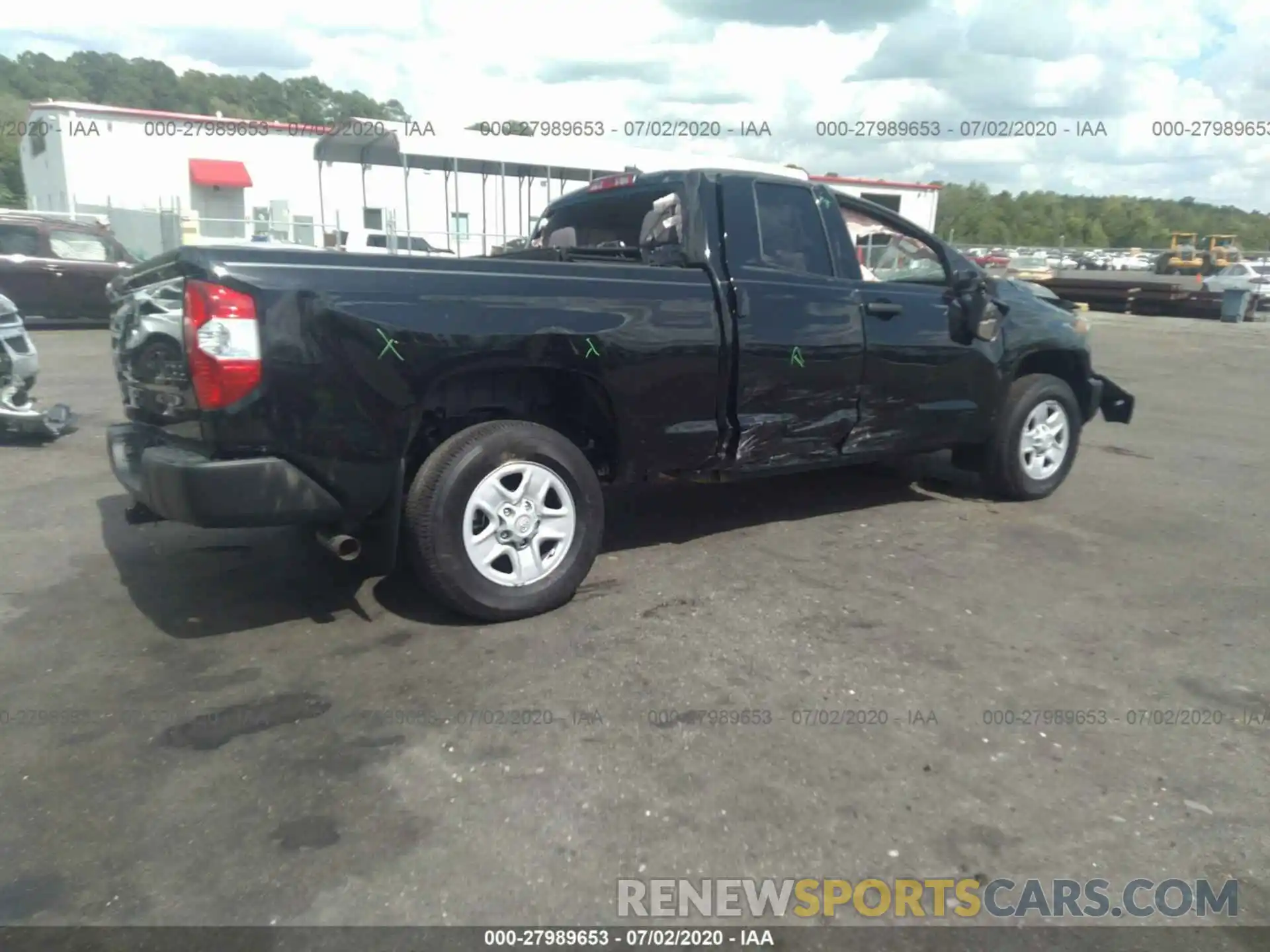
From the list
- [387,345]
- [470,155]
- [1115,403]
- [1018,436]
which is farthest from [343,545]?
[470,155]

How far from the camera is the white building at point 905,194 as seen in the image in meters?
38.8

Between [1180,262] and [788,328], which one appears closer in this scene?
[788,328]

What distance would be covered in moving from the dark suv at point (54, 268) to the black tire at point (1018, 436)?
1318cm

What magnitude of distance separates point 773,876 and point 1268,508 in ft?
17.7

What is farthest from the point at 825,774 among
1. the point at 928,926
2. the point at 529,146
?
the point at 529,146

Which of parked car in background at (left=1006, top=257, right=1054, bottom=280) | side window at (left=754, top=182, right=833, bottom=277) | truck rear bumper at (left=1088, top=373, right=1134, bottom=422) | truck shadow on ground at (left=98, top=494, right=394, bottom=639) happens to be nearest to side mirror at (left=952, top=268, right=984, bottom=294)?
side window at (left=754, top=182, right=833, bottom=277)

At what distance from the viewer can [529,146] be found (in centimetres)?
1959

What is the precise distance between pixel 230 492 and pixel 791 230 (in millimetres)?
3008

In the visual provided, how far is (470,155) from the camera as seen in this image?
19438mm

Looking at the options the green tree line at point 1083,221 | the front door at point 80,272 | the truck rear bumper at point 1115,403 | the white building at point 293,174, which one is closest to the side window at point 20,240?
the front door at point 80,272

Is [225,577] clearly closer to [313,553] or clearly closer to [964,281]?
[313,553]

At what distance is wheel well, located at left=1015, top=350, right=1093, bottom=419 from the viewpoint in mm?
6355

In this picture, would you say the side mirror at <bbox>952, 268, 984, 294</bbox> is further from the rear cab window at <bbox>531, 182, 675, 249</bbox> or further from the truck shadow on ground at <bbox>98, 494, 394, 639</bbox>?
the truck shadow on ground at <bbox>98, 494, 394, 639</bbox>

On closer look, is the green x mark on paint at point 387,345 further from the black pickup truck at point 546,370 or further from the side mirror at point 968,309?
the side mirror at point 968,309
